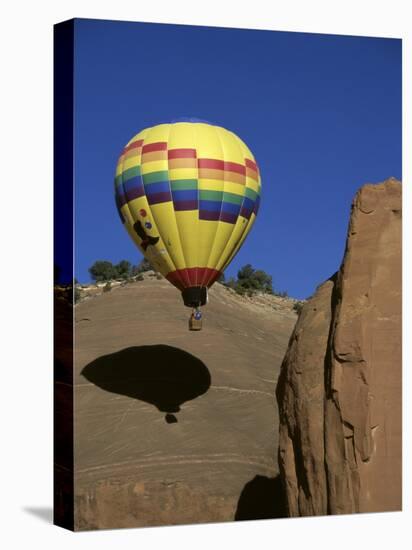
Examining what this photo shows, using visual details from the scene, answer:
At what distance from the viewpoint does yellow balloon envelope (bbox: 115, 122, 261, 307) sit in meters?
28.2

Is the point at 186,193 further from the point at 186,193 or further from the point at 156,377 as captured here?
the point at 156,377

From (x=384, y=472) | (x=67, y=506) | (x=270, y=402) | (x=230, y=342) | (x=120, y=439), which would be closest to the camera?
(x=67, y=506)

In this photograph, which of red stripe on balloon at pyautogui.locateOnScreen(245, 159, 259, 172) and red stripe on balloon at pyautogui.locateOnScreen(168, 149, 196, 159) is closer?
red stripe on balloon at pyautogui.locateOnScreen(168, 149, 196, 159)

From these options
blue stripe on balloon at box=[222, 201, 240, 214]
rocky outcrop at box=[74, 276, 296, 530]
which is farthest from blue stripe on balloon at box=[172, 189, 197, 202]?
Answer: rocky outcrop at box=[74, 276, 296, 530]

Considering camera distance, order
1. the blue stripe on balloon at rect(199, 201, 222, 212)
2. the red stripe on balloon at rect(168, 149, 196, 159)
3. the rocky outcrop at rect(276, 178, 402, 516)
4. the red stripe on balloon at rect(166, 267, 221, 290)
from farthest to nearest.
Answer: the red stripe on balloon at rect(166, 267, 221, 290) < the blue stripe on balloon at rect(199, 201, 222, 212) < the red stripe on balloon at rect(168, 149, 196, 159) < the rocky outcrop at rect(276, 178, 402, 516)

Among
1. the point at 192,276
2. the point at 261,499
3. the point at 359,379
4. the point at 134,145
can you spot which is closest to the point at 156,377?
the point at 261,499

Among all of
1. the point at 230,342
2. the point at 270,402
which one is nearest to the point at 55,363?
the point at 270,402

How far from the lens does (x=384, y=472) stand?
85.0 ft

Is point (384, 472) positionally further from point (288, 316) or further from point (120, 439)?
point (288, 316)

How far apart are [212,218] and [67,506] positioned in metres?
7.50

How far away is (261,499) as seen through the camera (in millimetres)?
31000

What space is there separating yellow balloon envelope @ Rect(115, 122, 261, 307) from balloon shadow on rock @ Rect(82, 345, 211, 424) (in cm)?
731

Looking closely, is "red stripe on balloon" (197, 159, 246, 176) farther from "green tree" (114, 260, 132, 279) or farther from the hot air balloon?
"green tree" (114, 260, 132, 279)

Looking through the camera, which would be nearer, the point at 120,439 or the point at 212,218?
the point at 212,218
